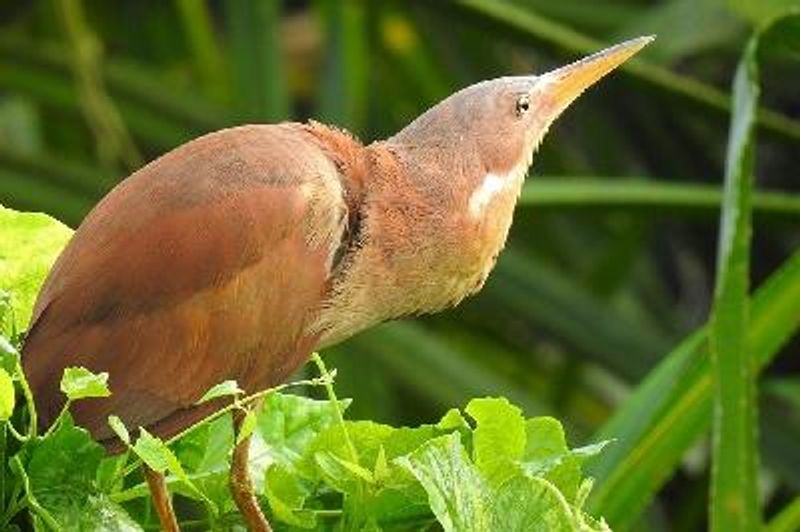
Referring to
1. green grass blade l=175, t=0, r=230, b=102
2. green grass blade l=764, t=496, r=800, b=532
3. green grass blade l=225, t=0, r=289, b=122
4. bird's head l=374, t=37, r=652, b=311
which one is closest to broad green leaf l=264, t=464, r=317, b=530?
bird's head l=374, t=37, r=652, b=311

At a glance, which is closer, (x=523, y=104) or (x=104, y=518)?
(x=104, y=518)

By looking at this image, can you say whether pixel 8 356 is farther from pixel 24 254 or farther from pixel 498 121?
pixel 498 121

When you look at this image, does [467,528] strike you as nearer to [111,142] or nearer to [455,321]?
[111,142]

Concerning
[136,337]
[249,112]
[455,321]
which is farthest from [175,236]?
[455,321]

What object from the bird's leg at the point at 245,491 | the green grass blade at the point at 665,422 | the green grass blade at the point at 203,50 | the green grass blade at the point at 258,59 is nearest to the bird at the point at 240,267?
the bird's leg at the point at 245,491

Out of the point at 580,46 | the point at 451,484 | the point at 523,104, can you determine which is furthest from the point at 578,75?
the point at 580,46

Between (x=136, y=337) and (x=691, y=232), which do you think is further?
(x=691, y=232)

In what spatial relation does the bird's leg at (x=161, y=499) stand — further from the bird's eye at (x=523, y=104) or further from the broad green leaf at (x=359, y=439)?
the bird's eye at (x=523, y=104)
